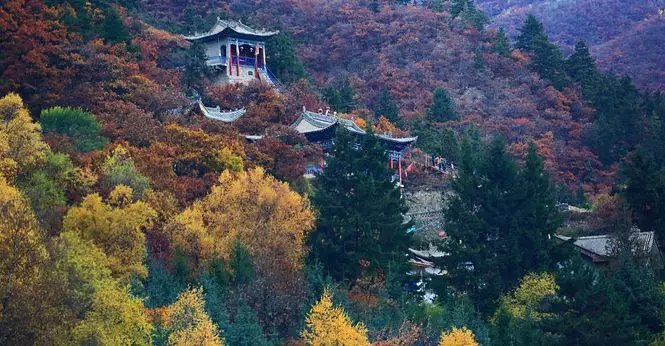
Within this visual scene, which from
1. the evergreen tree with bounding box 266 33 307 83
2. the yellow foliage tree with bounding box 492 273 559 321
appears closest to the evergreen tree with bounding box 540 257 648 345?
the yellow foliage tree with bounding box 492 273 559 321

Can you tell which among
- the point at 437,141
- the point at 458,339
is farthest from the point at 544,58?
the point at 458,339

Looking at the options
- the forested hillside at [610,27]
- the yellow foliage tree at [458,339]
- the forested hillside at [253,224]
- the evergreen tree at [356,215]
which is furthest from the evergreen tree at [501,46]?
the yellow foliage tree at [458,339]

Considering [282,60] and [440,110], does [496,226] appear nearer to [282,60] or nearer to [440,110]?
[282,60]

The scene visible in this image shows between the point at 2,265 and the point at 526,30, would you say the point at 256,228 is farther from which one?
the point at 526,30

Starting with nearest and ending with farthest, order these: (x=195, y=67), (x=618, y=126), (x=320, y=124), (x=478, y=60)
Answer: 1. (x=320, y=124)
2. (x=195, y=67)
3. (x=618, y=126)
4. (x=478, y=60)

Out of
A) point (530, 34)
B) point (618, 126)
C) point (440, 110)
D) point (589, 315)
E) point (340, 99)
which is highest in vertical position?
point (589, 315)

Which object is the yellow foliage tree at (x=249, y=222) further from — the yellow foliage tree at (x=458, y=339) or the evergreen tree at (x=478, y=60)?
the evergreen tree at (x=478, y=60)
